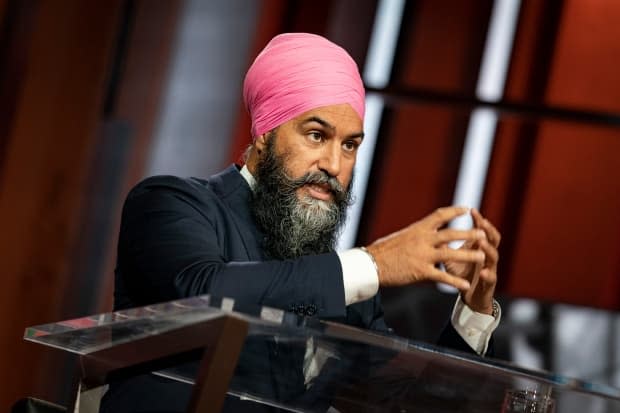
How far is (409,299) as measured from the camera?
461cm

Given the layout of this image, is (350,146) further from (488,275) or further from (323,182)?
(488,275)

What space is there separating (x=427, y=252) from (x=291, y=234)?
604 mm

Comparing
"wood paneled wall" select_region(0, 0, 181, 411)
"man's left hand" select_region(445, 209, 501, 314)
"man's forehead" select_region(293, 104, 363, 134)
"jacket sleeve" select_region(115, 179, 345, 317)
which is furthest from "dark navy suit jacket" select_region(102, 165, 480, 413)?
"wood paneled wall" select_region(0, 0, 181, 411)

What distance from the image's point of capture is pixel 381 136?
17.6 feet

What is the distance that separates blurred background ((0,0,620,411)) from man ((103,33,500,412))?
196cm

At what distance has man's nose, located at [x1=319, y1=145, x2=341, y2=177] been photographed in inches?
91.4

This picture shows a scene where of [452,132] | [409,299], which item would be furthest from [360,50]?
[409,299]

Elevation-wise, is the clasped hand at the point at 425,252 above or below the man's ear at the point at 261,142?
below

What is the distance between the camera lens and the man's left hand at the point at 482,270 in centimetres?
199

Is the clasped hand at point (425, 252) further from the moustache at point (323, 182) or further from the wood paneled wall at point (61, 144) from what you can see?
the wood paneled wall at point (61, 144)

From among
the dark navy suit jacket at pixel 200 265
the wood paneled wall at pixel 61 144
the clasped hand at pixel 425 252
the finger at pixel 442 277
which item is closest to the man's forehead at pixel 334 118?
the dark navy suit jacket at pixel 200 265

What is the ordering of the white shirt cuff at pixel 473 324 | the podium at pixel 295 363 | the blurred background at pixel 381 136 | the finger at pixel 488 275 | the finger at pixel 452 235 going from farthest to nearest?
the blurred background at pixel 381 136 < the white shirt cuff at pixel 473 324 < the finger at pixel 488 275 < the finger at pixel 452 235 < the podium at pixel 295 363

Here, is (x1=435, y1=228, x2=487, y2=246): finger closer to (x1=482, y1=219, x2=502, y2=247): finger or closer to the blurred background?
(x1=482, y1=219, x2=502, y2=247): finger

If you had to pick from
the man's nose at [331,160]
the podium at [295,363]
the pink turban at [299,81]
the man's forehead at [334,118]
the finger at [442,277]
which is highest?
the pink turban at [299,81]
